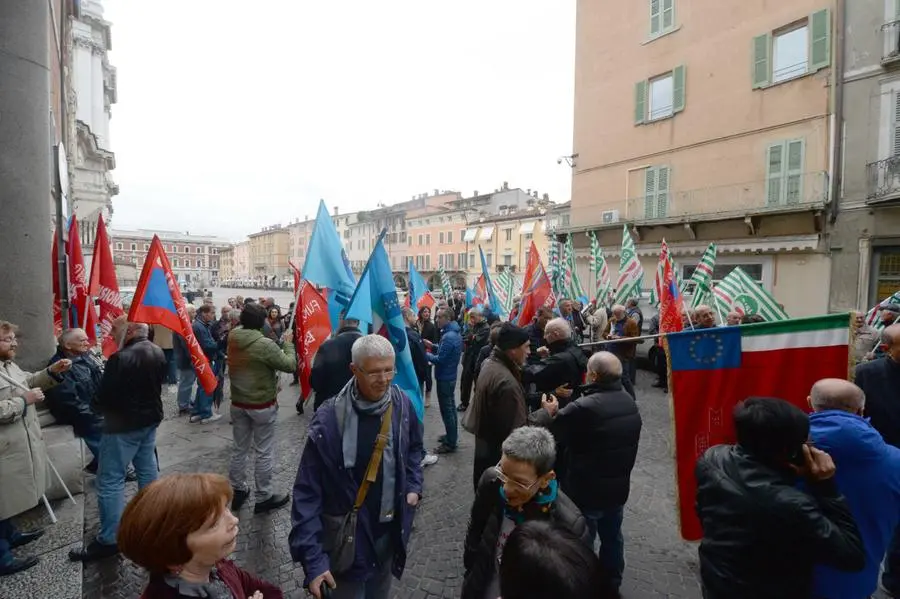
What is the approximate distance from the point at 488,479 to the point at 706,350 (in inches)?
61.7

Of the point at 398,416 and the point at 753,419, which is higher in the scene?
the point at 753,419

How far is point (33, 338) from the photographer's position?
454 cm

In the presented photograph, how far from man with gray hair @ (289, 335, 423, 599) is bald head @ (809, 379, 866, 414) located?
6.56ft

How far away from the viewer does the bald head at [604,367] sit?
3023mm

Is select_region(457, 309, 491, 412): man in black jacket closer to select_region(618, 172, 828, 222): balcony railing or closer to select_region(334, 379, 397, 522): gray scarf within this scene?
select_region(334, 379, 397, 522): gray scarf

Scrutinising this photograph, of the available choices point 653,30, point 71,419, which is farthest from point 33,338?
point 653,30

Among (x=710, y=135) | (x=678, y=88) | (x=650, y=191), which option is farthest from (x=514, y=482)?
(x=678, y=88)

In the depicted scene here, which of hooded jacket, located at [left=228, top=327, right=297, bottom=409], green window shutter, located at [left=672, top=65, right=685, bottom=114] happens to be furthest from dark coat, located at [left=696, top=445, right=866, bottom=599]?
green window shutter, located at [left=672, top=65, right=685, bottom=114]

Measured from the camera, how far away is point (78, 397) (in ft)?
14.3

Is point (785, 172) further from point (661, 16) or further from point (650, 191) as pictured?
point (661, 16)

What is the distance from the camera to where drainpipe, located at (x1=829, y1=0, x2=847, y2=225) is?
532 inches

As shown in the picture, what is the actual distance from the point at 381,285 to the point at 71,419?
3164mm

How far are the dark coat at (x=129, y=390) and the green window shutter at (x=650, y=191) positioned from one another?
18.8 meters

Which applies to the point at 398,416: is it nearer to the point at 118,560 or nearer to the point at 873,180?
the point at 118,560
